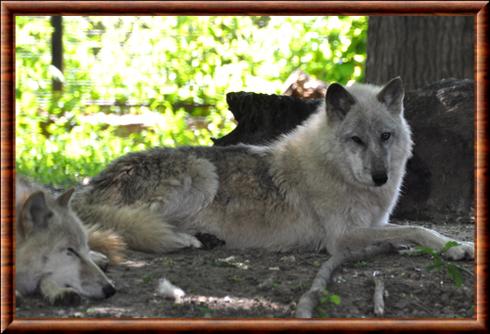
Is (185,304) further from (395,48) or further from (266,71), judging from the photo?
(266,71)

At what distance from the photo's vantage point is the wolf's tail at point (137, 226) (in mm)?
5188

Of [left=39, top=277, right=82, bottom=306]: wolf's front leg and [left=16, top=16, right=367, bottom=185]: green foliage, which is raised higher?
[left=16, top=16, right=367, bottom=185]: green foliage

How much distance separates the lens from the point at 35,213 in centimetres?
408

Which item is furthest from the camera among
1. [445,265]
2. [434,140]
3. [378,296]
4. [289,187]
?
[434,140]

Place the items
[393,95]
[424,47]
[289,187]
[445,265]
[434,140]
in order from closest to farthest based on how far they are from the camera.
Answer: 1. [445,265]
2. [393,95]
3. [289,187]
4. [434,140]
5. [424,47]

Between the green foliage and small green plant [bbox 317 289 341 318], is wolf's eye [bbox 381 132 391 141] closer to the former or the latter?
small green plant [bbox 317 289 341 318]

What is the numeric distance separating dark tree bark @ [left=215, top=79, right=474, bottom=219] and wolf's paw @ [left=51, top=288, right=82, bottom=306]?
3302mm

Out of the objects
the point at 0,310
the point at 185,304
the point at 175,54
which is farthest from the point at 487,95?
the point at 175,54

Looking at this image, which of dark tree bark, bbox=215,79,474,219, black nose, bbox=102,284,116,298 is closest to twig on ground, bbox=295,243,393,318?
black nose, bbox=102,284,116,298

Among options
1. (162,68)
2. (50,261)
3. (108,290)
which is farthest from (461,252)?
(162,68)

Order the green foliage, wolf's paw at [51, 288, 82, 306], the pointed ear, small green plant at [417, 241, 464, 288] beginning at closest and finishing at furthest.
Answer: wolf's paw at [51, 288, 82, 306] → the pointed ear → small green plant at [417, 241, 464, 288] → the green foliage

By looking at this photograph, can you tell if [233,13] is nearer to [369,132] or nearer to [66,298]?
[369,132]

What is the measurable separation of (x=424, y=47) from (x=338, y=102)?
2.80 metres

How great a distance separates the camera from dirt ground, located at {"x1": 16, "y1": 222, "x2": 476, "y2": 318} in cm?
402
